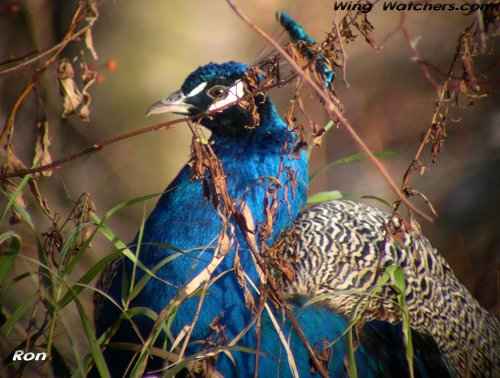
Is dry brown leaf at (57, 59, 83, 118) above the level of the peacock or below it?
above

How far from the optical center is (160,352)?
1690 mm

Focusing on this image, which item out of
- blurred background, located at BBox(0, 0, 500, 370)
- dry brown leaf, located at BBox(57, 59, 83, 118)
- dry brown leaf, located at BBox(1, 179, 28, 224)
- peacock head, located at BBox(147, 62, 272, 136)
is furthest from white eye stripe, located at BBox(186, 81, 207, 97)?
blurred background, located at BBox(0, 0, 500, 370)

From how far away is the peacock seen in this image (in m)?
1.92

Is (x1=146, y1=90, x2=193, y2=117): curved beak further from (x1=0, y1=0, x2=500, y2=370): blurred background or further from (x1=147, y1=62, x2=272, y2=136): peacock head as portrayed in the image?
(x1=0, y1=0, x2=500, y2=370): blurred background

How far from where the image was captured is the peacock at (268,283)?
192 centimetres

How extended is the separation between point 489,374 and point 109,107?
8.44 feet

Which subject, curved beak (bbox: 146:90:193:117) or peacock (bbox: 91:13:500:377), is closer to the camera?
peacock (bbox: 91:13:500:377)

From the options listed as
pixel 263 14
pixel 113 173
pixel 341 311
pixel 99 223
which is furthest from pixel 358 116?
pixel 99 223

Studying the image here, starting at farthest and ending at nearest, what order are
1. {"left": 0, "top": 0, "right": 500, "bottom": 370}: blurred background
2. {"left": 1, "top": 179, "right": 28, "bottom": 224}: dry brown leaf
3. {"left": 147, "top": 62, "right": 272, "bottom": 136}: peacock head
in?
{"left": 0, "top": 0, "right": 500, "bottom": 370}: blurred background → {"left": 147, "top": 62, "right": 272, "bottom": 136}: peacock head → {"left": 1, "top": 179, "right": 28, "bottom": 224}: dry brown leaf

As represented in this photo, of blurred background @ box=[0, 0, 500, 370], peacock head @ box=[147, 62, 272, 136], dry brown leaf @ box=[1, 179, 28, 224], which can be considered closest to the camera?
dry brown leaf @ box=[1, 179, 28, 224]

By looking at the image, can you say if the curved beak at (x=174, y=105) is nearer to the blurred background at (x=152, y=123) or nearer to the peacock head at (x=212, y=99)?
the peacock head at (x=212, y=99)

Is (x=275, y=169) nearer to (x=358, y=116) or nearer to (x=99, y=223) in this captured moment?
(x=99, y=223)

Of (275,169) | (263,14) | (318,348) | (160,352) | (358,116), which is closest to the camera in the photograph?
(160,352)

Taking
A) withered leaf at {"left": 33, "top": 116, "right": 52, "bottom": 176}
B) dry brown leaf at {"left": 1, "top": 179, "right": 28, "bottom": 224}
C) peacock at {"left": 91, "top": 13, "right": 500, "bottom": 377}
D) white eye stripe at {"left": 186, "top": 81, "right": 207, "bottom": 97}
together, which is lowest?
peacock at {"left": 91, "top": 13, "right": 500, "bottom": 377}
